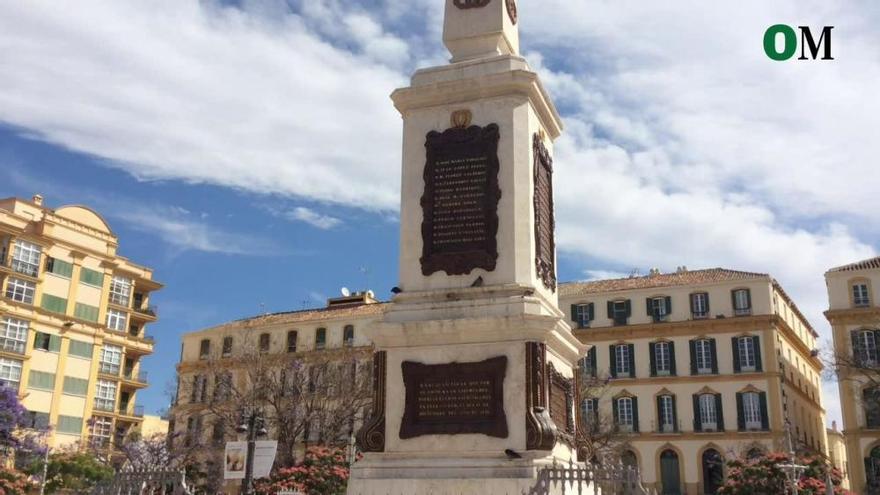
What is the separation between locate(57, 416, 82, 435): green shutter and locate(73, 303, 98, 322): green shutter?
6743 millimetres

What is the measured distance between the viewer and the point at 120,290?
63.5 meters

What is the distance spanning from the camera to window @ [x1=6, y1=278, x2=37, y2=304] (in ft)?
176

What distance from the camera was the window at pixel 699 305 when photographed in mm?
55594

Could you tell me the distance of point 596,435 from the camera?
4403cm

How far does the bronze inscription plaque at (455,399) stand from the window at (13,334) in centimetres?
4619

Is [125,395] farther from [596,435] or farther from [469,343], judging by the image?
[469,343]

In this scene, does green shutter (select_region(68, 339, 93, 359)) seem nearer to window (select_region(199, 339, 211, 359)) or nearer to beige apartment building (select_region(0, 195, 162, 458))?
beige apartment building (select_region(0, 195, 162, 458))

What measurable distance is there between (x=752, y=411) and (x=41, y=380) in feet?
140

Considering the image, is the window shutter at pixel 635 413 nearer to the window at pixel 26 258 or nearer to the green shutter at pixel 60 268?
the green shutter at pixel 60 268

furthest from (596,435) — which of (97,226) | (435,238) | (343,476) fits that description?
(97,226)

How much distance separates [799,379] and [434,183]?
5422cm

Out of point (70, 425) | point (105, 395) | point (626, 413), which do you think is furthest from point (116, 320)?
point (626, 413)

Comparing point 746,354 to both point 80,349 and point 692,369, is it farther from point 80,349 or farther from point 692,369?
point 80,349

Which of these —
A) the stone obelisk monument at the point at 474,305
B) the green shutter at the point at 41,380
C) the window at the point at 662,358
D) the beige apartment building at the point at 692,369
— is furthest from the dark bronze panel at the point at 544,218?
the green shutter at the point at 41,380
